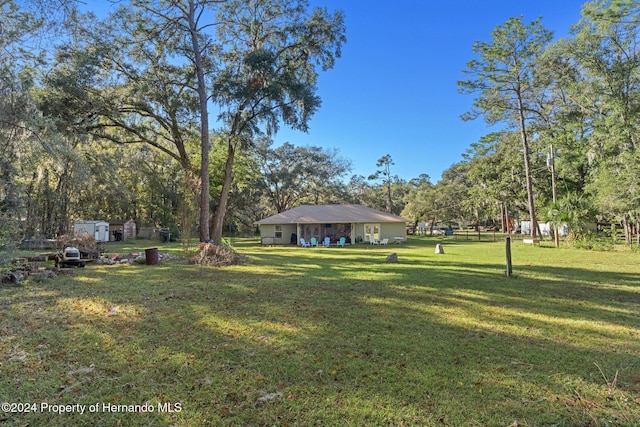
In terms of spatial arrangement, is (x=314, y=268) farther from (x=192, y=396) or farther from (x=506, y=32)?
(x=506, y=32)

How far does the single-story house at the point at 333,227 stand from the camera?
23.9 m

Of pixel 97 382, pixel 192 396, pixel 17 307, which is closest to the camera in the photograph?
pixel 192 396

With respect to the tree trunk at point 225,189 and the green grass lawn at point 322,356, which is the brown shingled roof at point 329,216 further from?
the green grass lawn at point 322,356

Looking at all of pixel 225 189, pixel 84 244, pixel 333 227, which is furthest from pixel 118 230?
pixel 333 227

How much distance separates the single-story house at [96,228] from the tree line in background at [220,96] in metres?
1.18

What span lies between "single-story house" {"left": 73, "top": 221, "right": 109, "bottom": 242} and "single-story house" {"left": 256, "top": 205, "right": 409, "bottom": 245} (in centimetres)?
1215

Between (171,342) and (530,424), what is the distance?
3.53 metres

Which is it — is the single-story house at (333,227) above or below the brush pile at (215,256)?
above

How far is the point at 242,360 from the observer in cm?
328

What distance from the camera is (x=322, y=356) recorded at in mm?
3383

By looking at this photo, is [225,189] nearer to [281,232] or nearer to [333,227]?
[281,232]

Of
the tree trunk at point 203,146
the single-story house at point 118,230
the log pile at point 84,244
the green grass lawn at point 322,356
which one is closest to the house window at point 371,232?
the tree trunk at point 203,146

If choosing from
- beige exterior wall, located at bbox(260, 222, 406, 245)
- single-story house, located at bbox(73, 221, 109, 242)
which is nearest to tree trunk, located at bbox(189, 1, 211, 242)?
beige exterior wall, located at bbox(260, 222, 406, 245)

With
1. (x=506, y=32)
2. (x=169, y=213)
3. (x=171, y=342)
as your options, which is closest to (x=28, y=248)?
(x=169, y=213)
